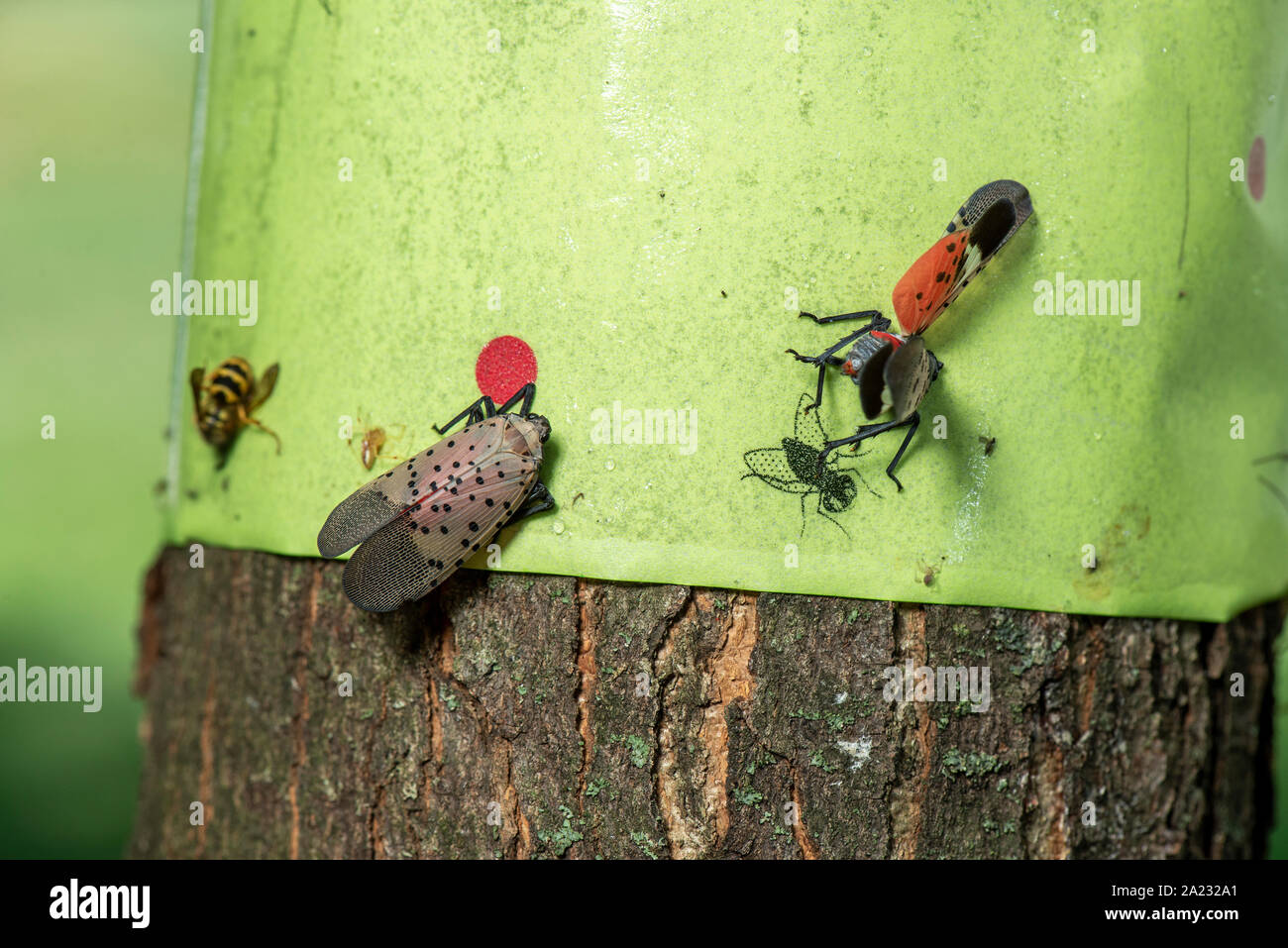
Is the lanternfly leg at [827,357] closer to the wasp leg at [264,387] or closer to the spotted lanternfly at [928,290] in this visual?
the spotted lanternfly at [928,290]

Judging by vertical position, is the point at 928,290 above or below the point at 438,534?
above

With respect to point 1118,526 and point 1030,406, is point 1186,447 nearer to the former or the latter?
point 1118,526

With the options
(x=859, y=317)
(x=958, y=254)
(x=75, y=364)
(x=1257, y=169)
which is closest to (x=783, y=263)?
(x=859, y=317)

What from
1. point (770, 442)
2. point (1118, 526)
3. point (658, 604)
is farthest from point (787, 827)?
point (1118, 526)

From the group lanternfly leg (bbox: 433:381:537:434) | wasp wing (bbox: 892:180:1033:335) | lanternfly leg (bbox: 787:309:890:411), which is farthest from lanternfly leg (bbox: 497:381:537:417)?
wasp wing (bbox: 892:180:1033:335)

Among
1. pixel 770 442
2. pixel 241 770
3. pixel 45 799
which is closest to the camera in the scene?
pixel 770 442

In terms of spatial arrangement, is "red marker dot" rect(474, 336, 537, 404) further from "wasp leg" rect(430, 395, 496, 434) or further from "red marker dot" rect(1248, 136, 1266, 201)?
"red marker dot" rect(1248, 136, 1266, 201)

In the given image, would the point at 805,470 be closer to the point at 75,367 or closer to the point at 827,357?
the point at 827,357
